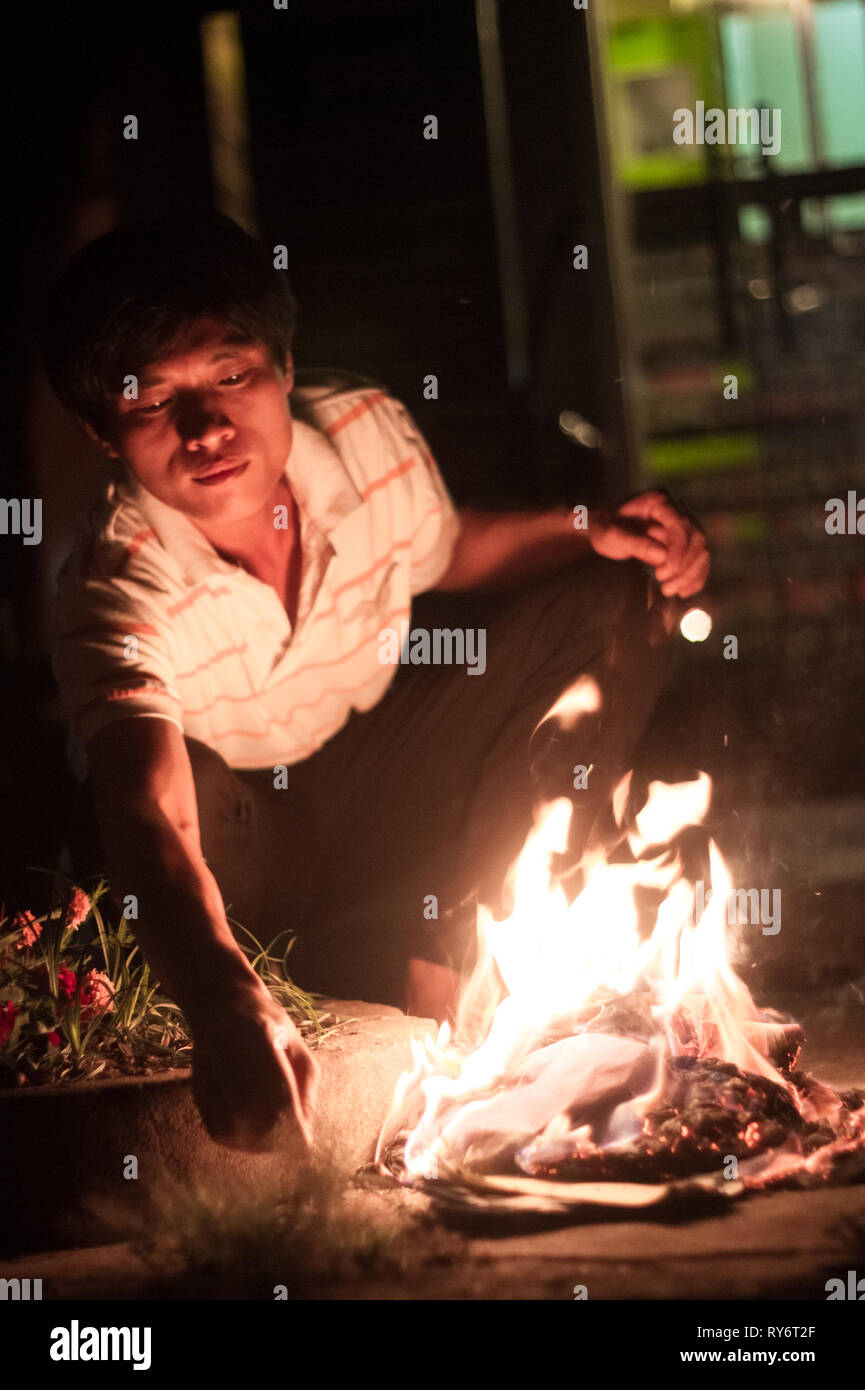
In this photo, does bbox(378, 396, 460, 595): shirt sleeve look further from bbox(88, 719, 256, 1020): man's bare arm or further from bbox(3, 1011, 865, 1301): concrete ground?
bbox(3, 1011, 865, 1301): concrete ground

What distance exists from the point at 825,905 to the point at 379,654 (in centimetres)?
181

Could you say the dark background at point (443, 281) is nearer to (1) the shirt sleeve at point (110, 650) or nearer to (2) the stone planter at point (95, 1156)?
(1) the shirt sleeve at point (110, 650)

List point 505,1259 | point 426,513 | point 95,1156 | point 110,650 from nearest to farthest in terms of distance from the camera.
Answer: point 505,1259
point 95,1156
point 110,650
point 426,513

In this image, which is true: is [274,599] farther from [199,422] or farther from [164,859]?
[164,859]

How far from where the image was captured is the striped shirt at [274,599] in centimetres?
350

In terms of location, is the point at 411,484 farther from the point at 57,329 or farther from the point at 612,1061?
the point at 612,1061

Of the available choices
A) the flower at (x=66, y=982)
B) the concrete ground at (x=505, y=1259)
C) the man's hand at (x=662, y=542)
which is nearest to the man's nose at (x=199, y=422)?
the man's hand at (x=662, y=542)

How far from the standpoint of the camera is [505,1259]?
2.63 meters

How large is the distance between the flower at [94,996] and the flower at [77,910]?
15 centimetres

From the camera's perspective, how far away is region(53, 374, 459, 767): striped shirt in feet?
11.5

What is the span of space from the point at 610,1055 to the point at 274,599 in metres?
1.47

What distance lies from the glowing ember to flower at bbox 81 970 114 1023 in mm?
691

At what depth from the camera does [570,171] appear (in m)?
4.66

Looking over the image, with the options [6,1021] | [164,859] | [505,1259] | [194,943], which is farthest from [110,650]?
[505,1259]
